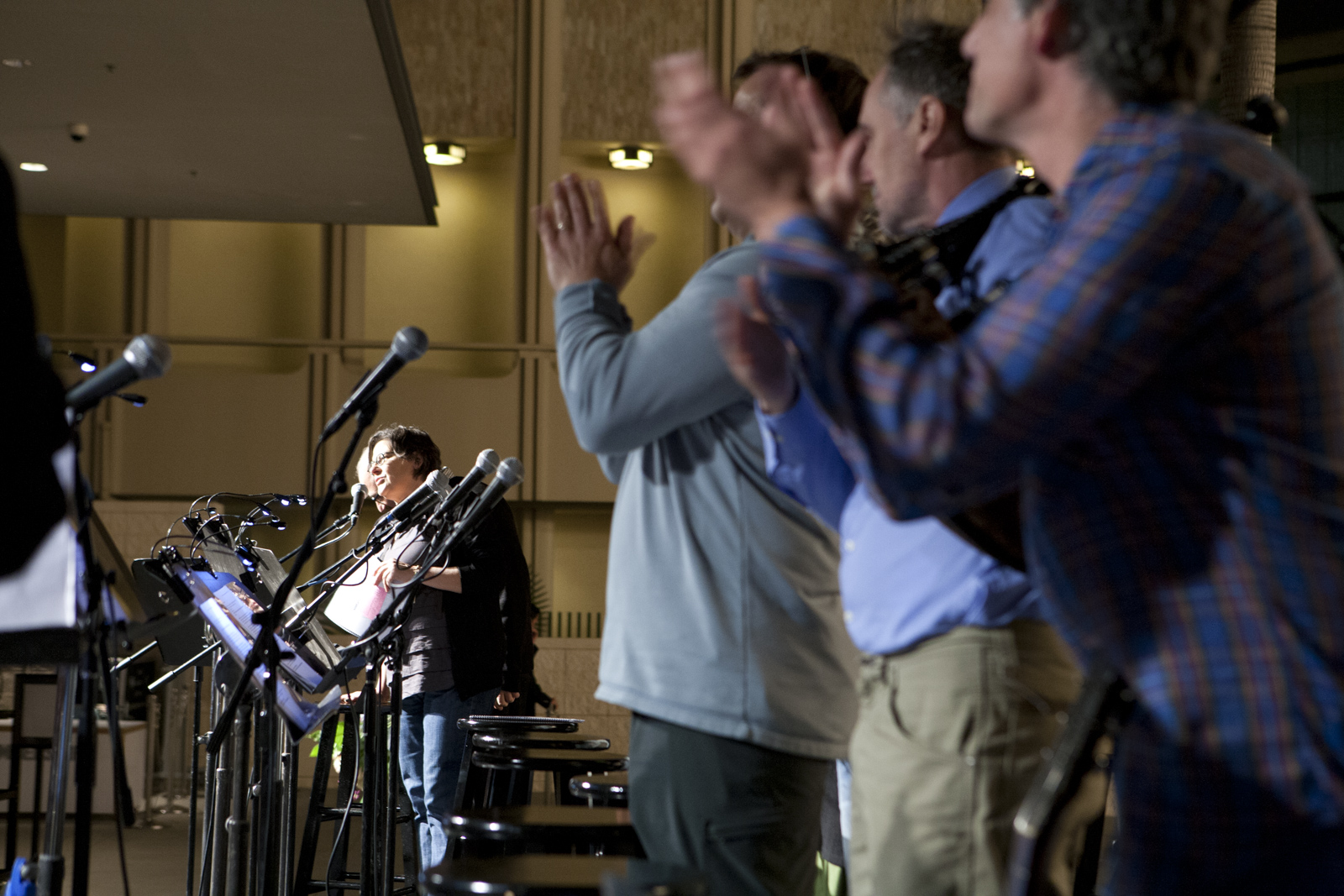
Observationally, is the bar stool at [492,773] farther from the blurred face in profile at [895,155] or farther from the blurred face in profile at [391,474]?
the blurred face in profile at [895,155]

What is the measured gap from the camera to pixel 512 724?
3.94 metres

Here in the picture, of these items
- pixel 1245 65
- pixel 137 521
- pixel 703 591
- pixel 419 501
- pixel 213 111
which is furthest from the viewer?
pixel 137 521

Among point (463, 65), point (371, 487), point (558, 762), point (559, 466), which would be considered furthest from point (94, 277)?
point (558, 762)

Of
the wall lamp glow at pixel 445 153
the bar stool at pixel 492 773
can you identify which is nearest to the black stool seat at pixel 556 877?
the bar stool at pixel 492 773

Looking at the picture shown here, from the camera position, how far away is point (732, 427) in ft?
5.15

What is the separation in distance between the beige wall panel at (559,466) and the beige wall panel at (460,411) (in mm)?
167

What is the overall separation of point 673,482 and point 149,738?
20.8 feet

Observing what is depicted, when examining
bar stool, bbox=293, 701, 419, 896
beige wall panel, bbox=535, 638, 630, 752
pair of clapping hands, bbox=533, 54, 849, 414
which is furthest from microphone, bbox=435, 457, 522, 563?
beige wall panel, bbox=535, 638, 630, 752

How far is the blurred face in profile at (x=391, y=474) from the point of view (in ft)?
15.1

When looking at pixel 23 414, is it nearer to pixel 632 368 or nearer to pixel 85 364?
pixel 632 368

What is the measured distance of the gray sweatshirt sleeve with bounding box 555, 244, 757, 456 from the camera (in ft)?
4.76

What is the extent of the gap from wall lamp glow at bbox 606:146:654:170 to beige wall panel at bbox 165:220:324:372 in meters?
2.40

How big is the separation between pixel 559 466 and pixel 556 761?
264 inches

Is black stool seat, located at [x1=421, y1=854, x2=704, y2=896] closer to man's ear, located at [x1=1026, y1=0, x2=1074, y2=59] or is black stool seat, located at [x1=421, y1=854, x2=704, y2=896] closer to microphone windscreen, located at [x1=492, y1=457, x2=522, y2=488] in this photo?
man's ear, located at [x1=1026, y1=0, x2=1074, y2=59]
